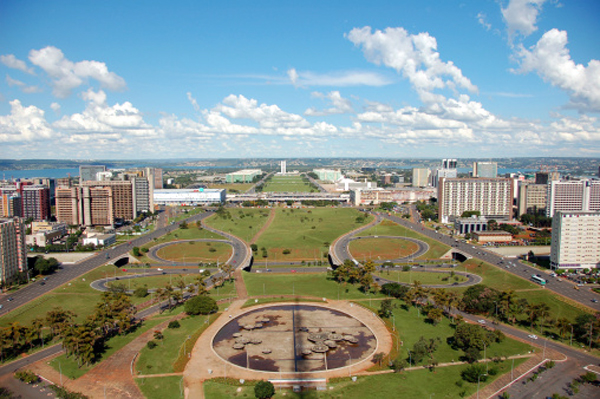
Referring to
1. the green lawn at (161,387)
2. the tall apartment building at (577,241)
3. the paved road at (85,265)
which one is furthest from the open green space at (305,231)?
the green lawn at (161,387)

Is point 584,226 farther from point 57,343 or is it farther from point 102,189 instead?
point 102,189

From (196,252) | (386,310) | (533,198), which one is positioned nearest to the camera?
(386,310)

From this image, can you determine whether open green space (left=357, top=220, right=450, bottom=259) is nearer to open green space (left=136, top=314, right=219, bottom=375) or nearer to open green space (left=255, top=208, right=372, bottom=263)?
open green space (left=255, top=208, right=372, bottom=263)

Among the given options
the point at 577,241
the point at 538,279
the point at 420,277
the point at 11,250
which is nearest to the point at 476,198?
the point at 577,241

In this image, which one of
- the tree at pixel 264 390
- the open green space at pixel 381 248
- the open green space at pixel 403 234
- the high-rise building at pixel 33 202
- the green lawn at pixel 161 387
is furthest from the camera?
the high-rise building at pixel 33 202

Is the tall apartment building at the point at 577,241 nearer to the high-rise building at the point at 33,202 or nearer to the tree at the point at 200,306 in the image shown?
the tree at the point at 200,306

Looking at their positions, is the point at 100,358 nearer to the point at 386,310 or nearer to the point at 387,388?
the point at 387,388

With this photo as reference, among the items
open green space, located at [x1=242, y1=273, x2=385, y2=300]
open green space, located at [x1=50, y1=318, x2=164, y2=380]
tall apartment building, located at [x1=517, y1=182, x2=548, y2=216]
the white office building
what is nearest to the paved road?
open green space, located at [x1=242, y1=273, x2=385, y2=300]
